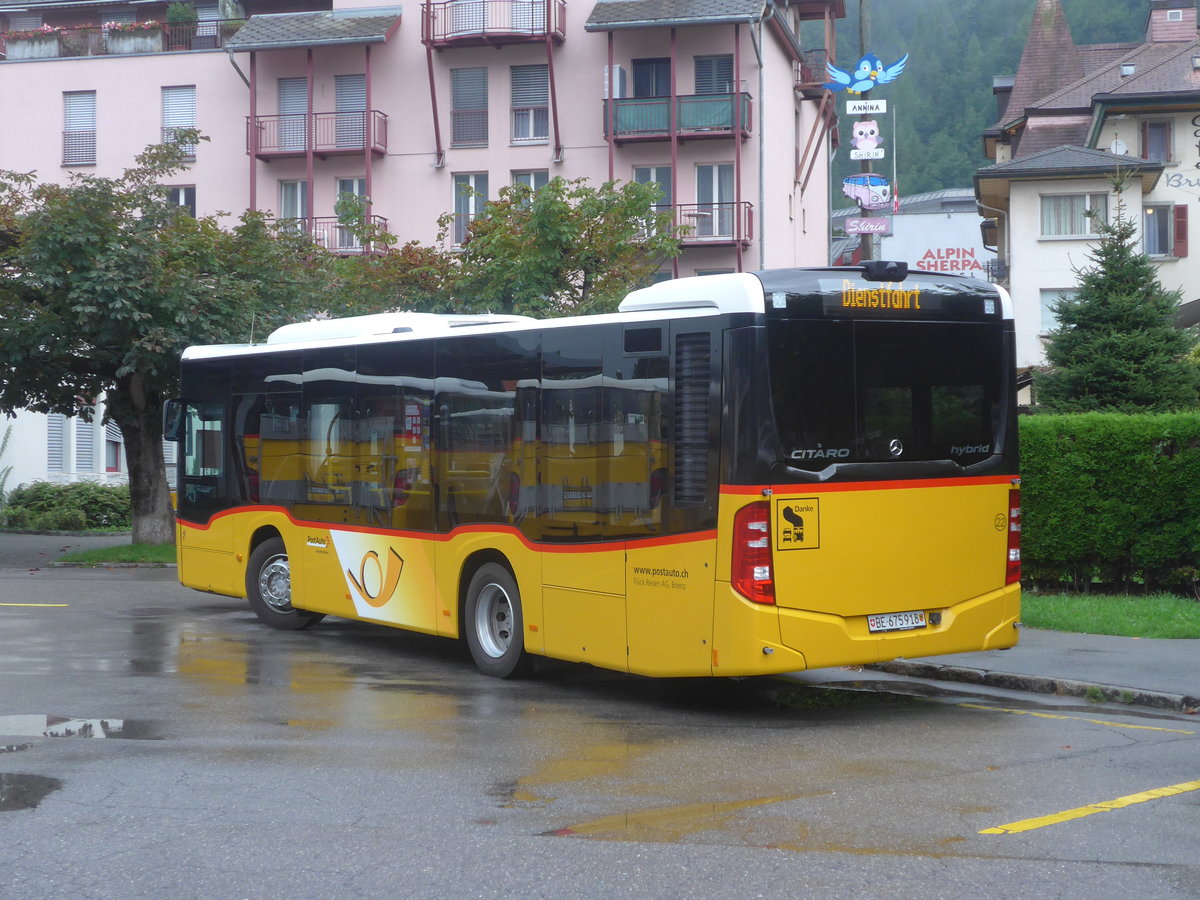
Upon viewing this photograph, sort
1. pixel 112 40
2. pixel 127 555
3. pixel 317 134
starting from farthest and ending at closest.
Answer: pixel 112 40
pixel 317 134
pixel 127 555

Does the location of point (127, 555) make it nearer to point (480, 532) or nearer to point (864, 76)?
point (864, 76)

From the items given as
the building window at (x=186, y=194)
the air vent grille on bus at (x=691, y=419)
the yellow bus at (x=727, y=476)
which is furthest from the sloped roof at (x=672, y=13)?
the air vent grille on bus at (x=691, y=419)

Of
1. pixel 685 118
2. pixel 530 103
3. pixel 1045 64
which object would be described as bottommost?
pixel 685 118

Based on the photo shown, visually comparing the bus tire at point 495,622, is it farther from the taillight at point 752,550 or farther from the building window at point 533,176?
the building window at point 533,176

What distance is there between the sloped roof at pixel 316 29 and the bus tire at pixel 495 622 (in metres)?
31.4

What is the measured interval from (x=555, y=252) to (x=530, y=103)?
19038 millimetres

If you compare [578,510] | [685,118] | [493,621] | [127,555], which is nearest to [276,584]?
[493,621]

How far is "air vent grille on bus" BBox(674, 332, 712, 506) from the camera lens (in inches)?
377

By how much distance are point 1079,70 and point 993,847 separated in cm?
6023

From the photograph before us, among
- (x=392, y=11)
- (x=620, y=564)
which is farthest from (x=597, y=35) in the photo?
(x=620, y=564)

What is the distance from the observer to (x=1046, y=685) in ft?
36.7

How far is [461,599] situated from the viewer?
12094mm

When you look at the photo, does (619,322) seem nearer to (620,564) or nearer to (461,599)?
(620,564)

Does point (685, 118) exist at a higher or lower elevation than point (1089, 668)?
higher
